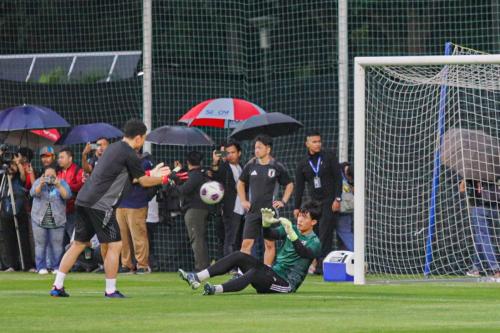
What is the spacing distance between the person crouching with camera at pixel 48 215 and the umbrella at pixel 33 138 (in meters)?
1.67

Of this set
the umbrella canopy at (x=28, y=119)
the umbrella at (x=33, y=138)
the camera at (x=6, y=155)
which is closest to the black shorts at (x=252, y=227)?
the umbrella canopy at (x=28, y=119)

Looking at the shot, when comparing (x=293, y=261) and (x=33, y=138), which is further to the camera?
(x=33, y=138)

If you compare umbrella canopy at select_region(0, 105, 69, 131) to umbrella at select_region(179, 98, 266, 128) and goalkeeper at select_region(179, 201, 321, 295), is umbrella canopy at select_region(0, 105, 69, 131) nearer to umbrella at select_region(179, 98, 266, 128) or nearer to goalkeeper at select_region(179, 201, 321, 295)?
umbrella at select_region(179, 98, 266, 128)

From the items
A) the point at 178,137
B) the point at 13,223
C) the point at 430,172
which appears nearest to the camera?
the point at 430,172

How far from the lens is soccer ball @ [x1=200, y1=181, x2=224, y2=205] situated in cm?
1552

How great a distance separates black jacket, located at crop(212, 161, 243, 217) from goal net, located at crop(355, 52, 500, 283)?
92.4 inches

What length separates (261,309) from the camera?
9039 mm

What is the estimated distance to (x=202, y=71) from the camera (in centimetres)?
1909

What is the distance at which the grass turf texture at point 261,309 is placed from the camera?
7541mm

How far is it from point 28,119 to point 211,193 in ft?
11.3

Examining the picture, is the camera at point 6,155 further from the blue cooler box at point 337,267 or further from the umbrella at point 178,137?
the blue cooler box at point 337,267

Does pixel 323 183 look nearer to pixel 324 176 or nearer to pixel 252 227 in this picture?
pixel 324 176

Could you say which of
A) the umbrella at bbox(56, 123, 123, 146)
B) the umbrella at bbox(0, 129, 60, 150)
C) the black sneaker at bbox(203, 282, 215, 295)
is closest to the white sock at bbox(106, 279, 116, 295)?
the black sneaker at bbox(203, 282, 215, 295)

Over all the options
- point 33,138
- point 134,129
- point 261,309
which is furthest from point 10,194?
point 261,309
